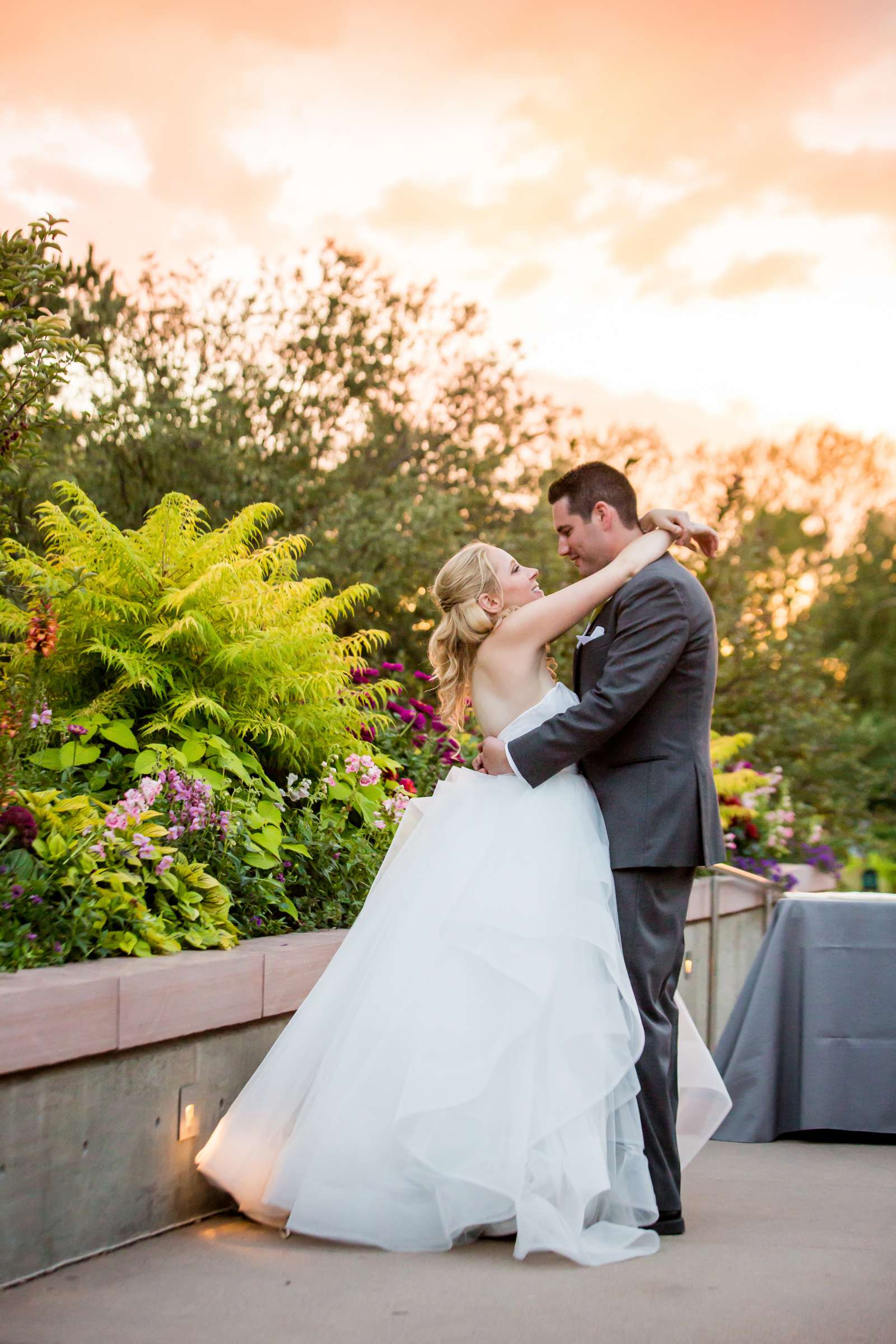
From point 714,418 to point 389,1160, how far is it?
3019 cm

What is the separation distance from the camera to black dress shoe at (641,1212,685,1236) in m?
3.71

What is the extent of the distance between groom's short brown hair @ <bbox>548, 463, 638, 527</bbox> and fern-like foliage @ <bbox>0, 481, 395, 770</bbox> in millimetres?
1563

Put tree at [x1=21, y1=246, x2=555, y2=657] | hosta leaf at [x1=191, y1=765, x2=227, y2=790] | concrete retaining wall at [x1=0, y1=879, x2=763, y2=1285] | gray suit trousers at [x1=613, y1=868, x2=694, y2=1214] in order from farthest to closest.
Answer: tree at [x1=21, y1=246, x2=555, y2=657] < hosta leaf at [x1=191, y1=765, x2=227, y2=790] < gray suit trousers at [x1=613, y1=868, x2=694, y2=1214] < concrete retaining wall at [x1=0, y1=879, x2=763, y2=1285]

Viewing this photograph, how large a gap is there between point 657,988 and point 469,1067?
735mm

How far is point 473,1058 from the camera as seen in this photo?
11.1 feet

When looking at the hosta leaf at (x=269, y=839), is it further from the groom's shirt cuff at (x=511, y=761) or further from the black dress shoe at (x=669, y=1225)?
the black dress shoe at (x=669, y=1225)

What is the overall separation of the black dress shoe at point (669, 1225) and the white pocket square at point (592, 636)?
185 cm

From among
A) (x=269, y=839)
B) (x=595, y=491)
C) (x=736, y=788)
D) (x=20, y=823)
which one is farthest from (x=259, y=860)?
(x=736, y=788)

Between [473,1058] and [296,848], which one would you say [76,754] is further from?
[473,1058]

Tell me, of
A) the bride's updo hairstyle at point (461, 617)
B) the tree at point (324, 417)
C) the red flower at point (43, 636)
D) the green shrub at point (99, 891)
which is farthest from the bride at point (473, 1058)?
the tree at point (324, 417)

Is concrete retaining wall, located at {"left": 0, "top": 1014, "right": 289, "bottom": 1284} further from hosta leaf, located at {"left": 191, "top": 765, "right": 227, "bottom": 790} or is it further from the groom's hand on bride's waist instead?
the groom's hand on bride's waist

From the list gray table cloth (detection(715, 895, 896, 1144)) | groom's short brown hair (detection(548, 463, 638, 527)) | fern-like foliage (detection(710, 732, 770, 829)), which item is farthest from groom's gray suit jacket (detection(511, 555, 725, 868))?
fern-like foliage (detection(710, 732, 770, 829))

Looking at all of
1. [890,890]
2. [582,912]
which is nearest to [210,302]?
[890,890]

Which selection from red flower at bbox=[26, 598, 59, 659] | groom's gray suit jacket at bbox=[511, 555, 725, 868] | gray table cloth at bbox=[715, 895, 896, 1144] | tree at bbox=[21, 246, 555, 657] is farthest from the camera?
tree at bbox=[21, 246, 555, 657]
